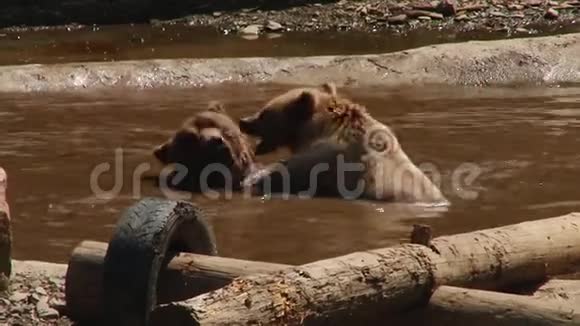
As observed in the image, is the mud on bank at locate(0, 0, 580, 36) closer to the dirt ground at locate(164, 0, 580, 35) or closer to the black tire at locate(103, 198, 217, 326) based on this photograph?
the dirt ground at locate(164, 0, 580, 35)

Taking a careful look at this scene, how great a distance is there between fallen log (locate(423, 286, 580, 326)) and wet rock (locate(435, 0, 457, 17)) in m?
13.9

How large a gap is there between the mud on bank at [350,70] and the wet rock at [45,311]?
6982 millimetres

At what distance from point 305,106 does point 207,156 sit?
27.9 inches

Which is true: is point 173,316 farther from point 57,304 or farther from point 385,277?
point 57,304

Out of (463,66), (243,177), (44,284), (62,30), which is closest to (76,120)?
(243,177)

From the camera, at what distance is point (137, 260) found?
4.88 meters

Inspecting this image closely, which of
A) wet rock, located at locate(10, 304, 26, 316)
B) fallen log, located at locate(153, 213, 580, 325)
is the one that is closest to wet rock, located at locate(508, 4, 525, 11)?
fallen log, located at locate(153, 213, 580, 325)

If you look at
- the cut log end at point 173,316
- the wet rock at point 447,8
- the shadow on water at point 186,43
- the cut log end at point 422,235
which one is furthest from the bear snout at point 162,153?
the wet rock at point 447,8

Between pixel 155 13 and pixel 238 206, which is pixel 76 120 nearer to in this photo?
pixel 238 206

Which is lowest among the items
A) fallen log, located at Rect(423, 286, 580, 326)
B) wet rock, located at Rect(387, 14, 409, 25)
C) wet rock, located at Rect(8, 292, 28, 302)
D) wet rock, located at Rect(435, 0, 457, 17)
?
wet rock, located at Rect(8, 292, 28, 302)

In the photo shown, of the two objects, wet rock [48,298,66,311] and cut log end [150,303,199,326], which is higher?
cut log end [150,303,199,326]

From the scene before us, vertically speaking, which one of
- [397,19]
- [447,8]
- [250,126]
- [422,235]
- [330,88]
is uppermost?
[447,8]

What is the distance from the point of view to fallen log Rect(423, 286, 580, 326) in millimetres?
4617

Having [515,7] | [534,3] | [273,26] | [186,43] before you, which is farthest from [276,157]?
[534,3]
